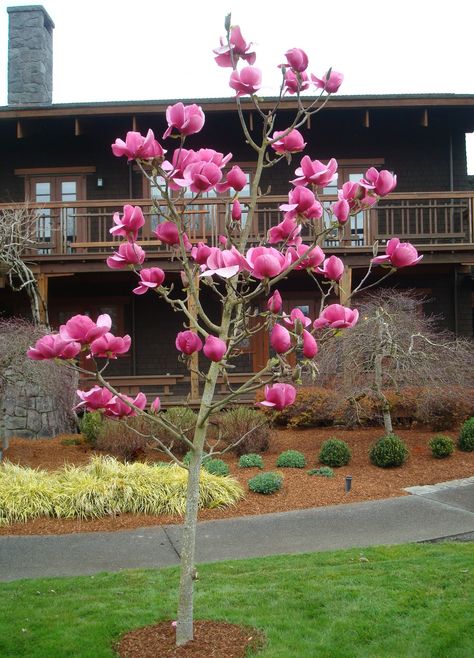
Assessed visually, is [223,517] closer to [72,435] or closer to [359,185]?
[359,185]

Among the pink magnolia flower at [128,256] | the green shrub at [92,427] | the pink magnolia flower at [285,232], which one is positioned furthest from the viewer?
the green shrub at [92,427]

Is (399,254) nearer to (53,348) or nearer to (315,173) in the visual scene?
(315,173)

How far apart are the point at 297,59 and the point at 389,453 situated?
786cm

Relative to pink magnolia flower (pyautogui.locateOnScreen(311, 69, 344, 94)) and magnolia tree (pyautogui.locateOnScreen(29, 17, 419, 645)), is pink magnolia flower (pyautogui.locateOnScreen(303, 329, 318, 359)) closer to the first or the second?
magnolia tree (pyautogui.locateOnScreen(29, 17, 419, 645))

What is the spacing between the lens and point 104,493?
8.56 m

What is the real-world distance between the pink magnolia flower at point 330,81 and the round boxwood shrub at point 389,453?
7.67 metres

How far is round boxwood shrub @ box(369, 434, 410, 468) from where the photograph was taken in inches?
418

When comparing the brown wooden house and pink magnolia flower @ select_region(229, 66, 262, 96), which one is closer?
pink magnolia flower @ select_region(229, 66, 262, 96)

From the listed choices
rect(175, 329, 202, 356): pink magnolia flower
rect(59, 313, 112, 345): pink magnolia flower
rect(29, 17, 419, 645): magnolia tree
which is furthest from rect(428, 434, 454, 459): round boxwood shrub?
rect(59, 313, 112, 345): pink magnolia flower

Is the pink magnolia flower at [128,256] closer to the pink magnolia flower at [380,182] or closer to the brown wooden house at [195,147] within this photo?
the pink magnolia flower at [380,182]

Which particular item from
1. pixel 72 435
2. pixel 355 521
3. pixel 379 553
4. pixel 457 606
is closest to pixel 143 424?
pixel 72 435

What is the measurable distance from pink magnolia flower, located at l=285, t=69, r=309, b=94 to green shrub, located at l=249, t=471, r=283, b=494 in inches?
241

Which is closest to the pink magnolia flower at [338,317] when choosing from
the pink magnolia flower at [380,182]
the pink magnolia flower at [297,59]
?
the pink magnolia flower at [380,182]

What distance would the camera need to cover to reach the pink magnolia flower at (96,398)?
347cm
